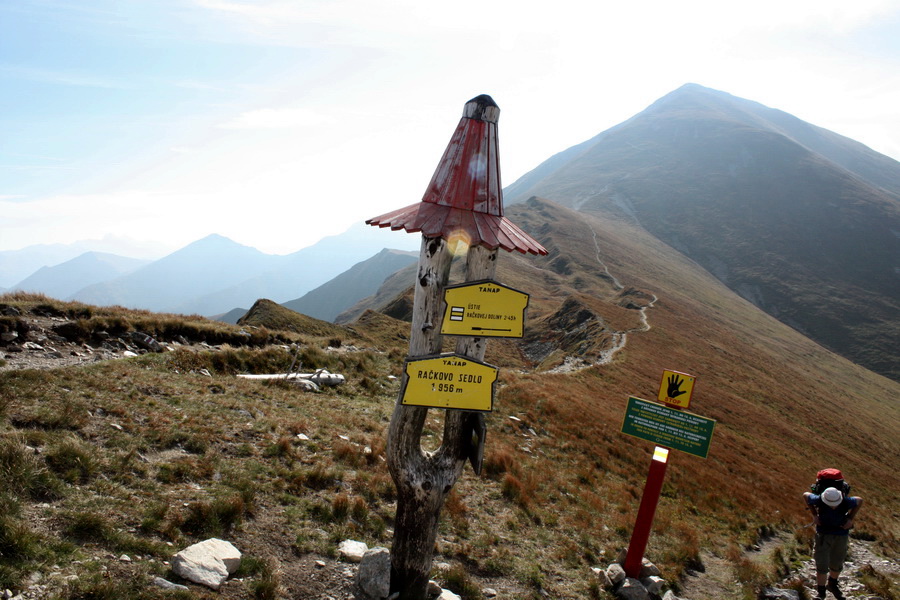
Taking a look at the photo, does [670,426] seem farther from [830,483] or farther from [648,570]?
[830,483]

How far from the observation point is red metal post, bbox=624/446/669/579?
8.91 m

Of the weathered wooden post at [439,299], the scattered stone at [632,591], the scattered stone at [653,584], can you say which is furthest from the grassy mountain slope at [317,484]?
the weathered wooden post at [439,299]

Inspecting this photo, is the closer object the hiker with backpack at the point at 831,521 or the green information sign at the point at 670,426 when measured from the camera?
the green information sign at the point at 670,426

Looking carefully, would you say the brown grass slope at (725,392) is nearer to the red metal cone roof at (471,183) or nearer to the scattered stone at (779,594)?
the scattered stone at (779,594)

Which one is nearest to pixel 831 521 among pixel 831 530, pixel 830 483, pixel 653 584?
pixel 831 530

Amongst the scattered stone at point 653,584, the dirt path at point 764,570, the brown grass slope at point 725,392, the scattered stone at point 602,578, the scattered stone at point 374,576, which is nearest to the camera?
the scattered stone at point 374,576

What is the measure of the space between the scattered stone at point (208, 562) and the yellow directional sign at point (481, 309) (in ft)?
13.1

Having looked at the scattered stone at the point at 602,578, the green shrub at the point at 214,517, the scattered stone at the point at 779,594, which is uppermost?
the green shrub at the point at 214,517

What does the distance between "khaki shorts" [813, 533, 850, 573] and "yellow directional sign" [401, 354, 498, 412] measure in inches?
335

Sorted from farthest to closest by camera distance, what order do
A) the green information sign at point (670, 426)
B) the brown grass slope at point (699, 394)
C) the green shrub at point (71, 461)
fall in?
1. the brown grass slope at point (699, 394)
2. the green information sign at point (670, 426)
3. the green shrub at point (71, 461)

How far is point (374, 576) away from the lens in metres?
6.38

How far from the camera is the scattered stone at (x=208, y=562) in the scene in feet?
18.4

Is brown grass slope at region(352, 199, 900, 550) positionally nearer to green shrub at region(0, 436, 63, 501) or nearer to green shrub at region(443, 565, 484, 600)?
green shrub at region(443, 565, 484, 600)

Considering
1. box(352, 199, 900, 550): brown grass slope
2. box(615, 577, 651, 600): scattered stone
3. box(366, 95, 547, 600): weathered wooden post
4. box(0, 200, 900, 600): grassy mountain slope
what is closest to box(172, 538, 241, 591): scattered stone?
box(0, 200, 900, 600): grassy mountain slope
